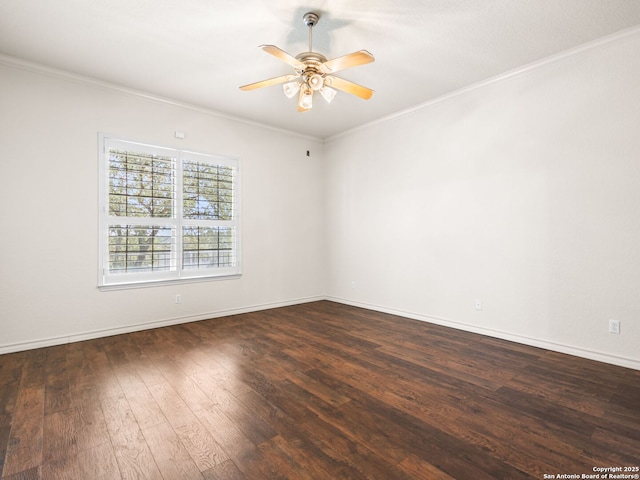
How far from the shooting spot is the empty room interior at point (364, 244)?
6.13 feet

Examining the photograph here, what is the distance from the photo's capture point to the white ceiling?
99.8 inches

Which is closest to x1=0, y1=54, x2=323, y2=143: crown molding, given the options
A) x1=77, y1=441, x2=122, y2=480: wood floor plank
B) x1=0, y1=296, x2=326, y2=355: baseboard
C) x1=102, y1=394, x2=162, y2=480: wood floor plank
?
x1=0, y1=296, x2=326, y2=355: baseboard

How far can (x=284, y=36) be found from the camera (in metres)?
2.90

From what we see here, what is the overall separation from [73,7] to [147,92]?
1526 mm

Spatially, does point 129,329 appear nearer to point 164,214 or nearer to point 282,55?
point 164,214

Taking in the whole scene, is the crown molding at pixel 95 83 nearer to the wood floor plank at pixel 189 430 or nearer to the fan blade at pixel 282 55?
the fan blade at pixel 282 55

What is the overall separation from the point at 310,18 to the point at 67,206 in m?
3.30

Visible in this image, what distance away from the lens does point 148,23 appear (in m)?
2.72

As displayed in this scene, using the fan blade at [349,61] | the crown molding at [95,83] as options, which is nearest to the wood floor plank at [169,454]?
the fan blade at [349,61]

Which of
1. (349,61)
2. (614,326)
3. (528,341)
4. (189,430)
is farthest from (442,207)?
(189,430)

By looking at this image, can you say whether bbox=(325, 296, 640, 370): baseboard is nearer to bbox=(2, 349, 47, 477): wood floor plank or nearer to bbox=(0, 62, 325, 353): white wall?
bbox=(0, 62, 325, 353): white wall

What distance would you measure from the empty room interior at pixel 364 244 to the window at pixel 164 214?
0.09 feet

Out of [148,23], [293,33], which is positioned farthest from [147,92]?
[293,33]

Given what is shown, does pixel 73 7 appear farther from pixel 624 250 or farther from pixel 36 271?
pixel 624 250
